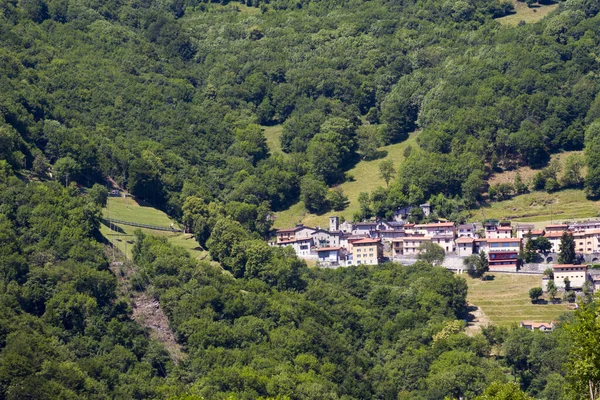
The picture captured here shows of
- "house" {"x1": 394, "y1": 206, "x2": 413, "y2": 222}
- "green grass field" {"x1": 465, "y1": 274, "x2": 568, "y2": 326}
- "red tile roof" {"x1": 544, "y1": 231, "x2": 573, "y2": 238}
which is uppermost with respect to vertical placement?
"house" {"x1": 394, "y1": 206, "x2": 413, "y2": 222}

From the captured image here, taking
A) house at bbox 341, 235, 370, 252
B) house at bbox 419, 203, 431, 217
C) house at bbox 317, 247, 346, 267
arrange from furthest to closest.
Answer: house at bbox 419, 203, 431, 217, house at bbox 341, 235, 370, 252, house at bbox 317, 247, 346, 267

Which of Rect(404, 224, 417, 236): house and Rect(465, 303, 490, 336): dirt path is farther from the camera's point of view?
Rect(404, 224, 417, 236): house

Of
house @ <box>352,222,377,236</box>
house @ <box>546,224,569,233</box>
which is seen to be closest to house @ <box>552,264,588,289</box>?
house @ <box>546,224,569,233</box>

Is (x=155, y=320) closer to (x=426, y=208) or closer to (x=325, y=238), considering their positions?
(x=325, y=238)

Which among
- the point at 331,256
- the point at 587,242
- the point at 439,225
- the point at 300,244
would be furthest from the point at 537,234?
the point at 300,244

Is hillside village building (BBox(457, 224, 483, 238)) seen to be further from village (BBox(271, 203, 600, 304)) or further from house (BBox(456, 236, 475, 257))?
house (BBox(456, 236, 475, 257))

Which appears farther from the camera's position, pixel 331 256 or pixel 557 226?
pixel 331 256

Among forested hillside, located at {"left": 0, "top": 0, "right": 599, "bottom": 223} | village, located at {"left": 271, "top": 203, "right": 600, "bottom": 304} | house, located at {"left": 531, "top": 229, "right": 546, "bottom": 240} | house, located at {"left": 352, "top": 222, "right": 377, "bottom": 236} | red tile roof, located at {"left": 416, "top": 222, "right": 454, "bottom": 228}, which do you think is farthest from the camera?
forested hillside, located at {"left": 0, "top": 0, "right": 599, "bottom": 223}

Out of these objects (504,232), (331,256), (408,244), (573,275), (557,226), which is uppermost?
(557,226)
